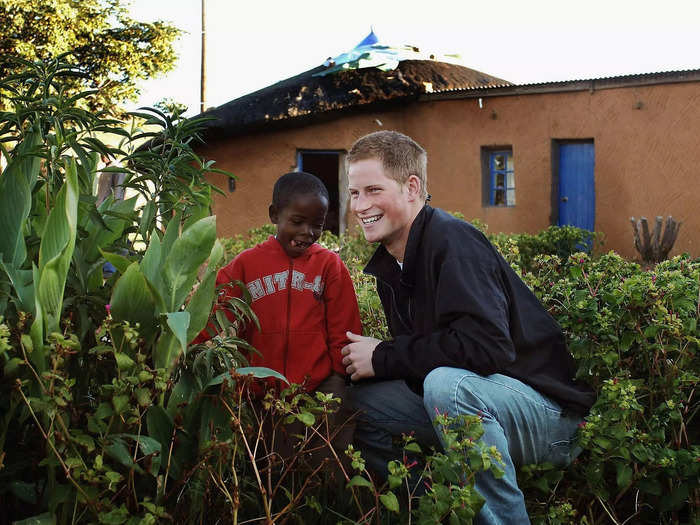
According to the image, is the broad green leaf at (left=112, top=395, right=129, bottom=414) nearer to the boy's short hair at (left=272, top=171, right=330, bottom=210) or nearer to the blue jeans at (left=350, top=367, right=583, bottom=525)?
the blue jeans at (left=350, top=367, right=583, bottom=525)

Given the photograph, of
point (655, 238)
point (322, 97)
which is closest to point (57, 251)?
point (655, 238)

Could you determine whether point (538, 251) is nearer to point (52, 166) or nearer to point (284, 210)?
point (284, 210)

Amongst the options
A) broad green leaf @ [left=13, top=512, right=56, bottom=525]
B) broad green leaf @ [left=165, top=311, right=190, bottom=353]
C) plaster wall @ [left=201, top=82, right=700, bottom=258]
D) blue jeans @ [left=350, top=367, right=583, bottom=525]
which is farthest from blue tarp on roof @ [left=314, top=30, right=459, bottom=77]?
broad green leaf @ [left=13, top=512, right=56, bottom=525]

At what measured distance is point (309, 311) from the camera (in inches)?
122

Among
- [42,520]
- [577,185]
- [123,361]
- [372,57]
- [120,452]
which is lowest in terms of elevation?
[42,520]

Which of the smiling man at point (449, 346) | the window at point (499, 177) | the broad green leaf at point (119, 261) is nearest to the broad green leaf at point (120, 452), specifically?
the broad green leaf at point (119, 261)

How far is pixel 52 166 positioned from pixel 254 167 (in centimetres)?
1196

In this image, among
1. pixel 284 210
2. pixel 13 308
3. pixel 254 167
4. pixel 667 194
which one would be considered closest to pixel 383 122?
pixel 254 167

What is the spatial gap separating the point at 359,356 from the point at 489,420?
594mm

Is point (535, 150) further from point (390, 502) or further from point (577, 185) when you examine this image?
point (390, 502)

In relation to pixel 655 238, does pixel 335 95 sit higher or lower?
higher

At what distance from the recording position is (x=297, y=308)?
3.10 metres

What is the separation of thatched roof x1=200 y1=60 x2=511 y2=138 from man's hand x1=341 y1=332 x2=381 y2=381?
10.7 m

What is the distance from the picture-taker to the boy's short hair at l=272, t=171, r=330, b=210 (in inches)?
123
